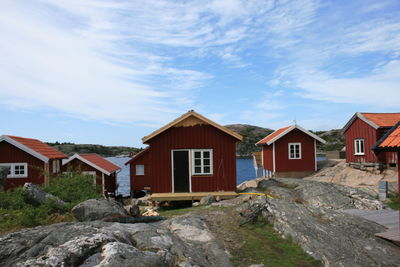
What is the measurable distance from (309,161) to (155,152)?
624 inches

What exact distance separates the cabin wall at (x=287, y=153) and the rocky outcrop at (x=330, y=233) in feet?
50.5

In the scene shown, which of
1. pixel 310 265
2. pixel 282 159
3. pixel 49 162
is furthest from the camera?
pixel 282 159

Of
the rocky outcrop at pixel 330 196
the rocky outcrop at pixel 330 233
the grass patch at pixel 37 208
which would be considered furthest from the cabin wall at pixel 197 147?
the rocky outcrop at pixel 330 233

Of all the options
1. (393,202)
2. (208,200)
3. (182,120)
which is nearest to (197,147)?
(182,120)

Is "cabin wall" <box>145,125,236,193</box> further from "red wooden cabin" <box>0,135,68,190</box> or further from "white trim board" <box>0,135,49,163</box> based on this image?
"white trim board" <box>0,135,49,163</box>

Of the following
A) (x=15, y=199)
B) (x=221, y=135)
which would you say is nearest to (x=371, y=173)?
(x=221, y=135)

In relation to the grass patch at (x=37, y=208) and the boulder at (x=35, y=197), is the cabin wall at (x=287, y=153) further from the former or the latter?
the boulder at (x=35, y=197)

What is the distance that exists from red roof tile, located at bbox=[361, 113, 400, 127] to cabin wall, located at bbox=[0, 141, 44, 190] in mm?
27455

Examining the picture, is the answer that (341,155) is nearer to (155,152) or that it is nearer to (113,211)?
(155,152)

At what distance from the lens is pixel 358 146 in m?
27.7

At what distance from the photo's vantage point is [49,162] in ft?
81.7

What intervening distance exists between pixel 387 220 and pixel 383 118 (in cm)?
1850

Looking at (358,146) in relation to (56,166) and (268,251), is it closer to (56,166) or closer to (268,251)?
(268,251)

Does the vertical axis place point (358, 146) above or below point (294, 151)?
above
